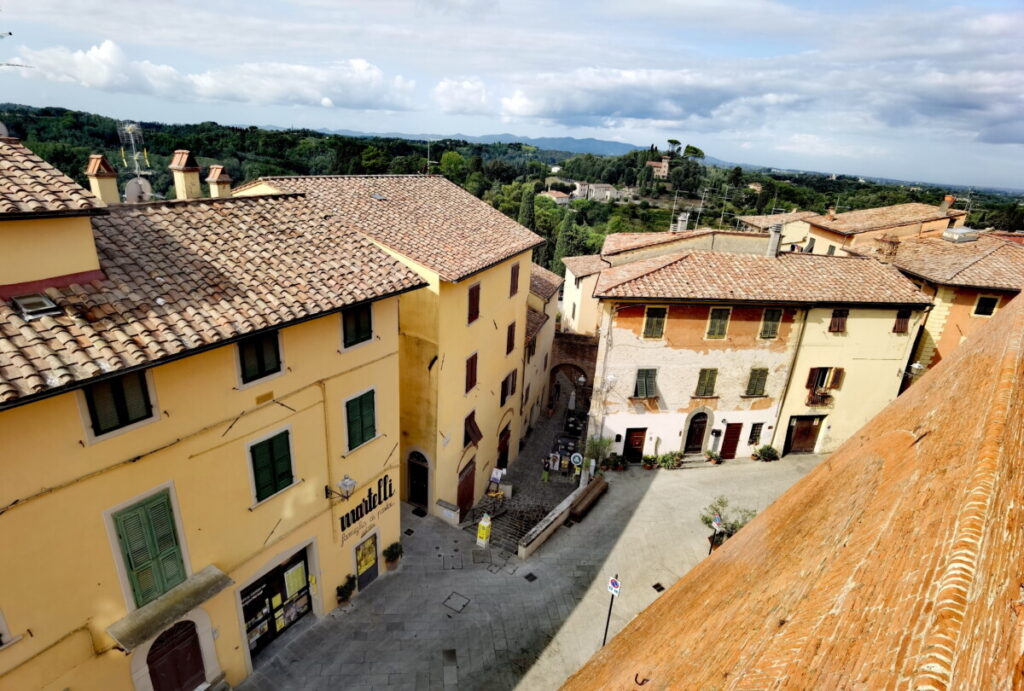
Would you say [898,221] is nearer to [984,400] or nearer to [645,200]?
[984,400]

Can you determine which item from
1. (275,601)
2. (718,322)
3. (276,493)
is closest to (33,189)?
(276,493)

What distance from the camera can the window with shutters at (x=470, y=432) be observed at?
68.4 ft

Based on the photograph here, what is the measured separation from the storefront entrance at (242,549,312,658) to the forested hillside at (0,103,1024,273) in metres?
39.7

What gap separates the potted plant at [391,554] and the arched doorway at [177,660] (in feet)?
19.5

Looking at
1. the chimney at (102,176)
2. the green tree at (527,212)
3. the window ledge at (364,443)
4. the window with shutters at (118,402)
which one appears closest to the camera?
the window with shutters at (118,402)

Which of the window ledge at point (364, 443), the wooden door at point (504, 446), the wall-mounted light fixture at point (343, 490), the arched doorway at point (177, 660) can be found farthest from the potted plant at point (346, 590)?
the wooden door at point (504, 446)

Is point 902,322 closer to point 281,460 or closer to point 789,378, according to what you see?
point 789,378

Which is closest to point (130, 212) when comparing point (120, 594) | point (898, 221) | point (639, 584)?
point (120, 594)

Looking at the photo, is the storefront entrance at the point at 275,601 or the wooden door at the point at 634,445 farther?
the wooden door at the point at 634,445

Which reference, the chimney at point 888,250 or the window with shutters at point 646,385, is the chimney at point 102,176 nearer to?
the window with shutters at point 646,385

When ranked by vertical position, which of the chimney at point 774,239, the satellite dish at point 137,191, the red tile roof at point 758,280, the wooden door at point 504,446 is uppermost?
the satellite dish at point 137,191

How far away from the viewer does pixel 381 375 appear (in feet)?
48.7

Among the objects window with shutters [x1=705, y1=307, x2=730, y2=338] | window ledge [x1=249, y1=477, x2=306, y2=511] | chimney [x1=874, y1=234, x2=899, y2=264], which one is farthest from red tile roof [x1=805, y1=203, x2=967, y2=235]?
window ledge [x1=249, y1=477, x2=306, y2=511]

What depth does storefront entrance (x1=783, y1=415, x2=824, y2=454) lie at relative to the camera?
25.4m
